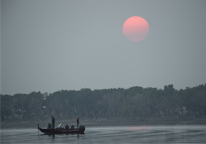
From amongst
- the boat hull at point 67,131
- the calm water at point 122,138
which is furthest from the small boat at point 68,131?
the calm water at point 122,138

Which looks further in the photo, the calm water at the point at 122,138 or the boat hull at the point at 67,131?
the boat hull at the point at 67,131

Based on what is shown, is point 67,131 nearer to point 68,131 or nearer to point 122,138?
point 68,131

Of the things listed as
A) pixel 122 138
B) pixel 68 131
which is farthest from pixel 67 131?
pixel 122 138

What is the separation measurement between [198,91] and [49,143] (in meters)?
138

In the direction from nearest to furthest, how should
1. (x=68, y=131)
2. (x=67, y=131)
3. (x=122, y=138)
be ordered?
1. (x=122, y=138)
2. (x=68, y=131)
3. (x=67, y=131)

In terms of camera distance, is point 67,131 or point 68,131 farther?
point 67,131

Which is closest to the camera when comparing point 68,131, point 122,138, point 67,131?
point 122,138

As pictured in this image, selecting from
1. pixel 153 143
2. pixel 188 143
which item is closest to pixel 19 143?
pixel 153 143

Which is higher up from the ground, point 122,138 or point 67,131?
point 67,131

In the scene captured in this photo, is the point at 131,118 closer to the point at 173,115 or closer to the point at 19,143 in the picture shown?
the point at 173,115

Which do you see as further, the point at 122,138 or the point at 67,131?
the point at 67,131

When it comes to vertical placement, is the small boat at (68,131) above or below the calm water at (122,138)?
above

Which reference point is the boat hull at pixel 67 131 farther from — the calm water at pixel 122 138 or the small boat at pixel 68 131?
the calm water at pixel 122 138

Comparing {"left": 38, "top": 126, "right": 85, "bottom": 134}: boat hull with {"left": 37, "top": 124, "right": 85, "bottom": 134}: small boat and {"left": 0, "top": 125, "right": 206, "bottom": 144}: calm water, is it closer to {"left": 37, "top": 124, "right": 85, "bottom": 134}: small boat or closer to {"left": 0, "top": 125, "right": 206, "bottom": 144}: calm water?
{"left": 37, "top": 124, "right": 85, "bottom": 134}: small boat
